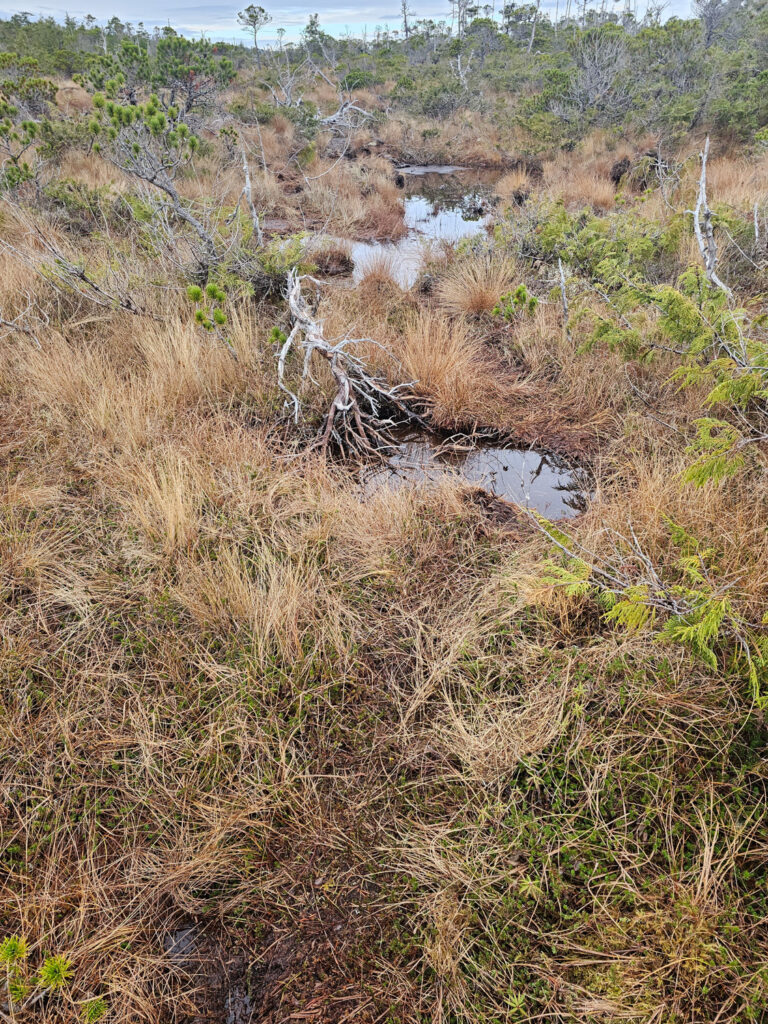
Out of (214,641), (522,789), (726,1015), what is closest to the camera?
(726,1015)

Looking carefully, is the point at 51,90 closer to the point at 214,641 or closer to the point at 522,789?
the point at 214,641

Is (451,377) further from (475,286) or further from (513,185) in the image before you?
(513,185)

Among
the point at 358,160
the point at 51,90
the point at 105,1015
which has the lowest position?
the point at 105,1015

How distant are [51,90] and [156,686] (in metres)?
14.1

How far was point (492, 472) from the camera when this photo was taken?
12.6 ft

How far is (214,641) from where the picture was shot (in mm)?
2443

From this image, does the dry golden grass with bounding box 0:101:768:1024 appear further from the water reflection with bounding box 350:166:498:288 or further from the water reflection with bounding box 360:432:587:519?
the water reflection with bounding box 350:166:498:288

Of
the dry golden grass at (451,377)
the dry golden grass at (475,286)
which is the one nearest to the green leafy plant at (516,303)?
the dry golden grass at (475,286)

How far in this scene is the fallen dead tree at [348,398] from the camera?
154 inches

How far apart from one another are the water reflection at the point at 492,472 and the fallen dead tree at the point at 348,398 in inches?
8.0

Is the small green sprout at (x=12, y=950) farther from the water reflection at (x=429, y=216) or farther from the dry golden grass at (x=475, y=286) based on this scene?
the water reflection at (x=429, y=216)

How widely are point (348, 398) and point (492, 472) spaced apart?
3.84 ft

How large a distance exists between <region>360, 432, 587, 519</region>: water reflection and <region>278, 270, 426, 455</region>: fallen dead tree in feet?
0.67

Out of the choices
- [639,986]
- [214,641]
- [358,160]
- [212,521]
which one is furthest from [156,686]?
[358,160]
